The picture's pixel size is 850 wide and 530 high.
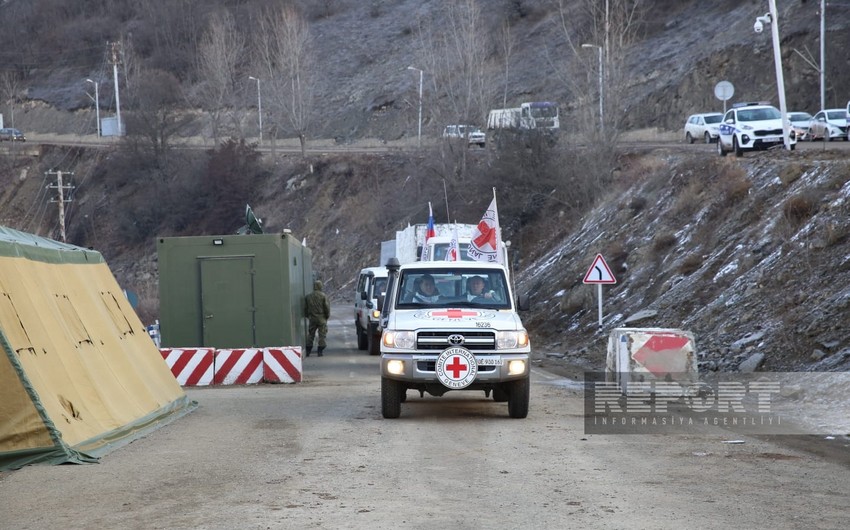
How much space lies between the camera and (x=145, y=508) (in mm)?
9094

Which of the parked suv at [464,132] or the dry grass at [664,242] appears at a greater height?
the parked suv at [464,132]

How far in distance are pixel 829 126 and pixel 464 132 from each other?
25.4 meters

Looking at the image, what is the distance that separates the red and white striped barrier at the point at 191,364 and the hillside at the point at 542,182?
247 inches

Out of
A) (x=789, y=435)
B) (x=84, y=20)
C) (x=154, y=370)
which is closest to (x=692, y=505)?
(x=789, y=435)

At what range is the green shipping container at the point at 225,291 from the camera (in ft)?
74.6

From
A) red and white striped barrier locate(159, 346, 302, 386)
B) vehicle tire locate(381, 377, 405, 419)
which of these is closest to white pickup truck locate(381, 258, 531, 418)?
vehicle tire locate(381, 377, 405, 419)

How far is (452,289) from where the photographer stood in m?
15.9

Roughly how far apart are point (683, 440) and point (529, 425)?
212cm

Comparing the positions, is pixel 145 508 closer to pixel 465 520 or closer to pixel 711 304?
pixel 465 520

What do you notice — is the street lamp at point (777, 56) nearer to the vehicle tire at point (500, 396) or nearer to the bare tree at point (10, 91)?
the vehicle tire at point (500, 396)

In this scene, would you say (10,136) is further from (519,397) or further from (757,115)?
(519,397)

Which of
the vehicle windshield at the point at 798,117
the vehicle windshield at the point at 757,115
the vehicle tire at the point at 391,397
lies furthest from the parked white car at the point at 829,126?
the vehicle tire at the point at 391,397

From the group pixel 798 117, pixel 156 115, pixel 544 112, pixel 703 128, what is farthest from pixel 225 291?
pixel 156 115

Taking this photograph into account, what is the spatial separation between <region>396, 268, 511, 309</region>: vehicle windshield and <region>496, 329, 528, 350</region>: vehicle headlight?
1.14 m
